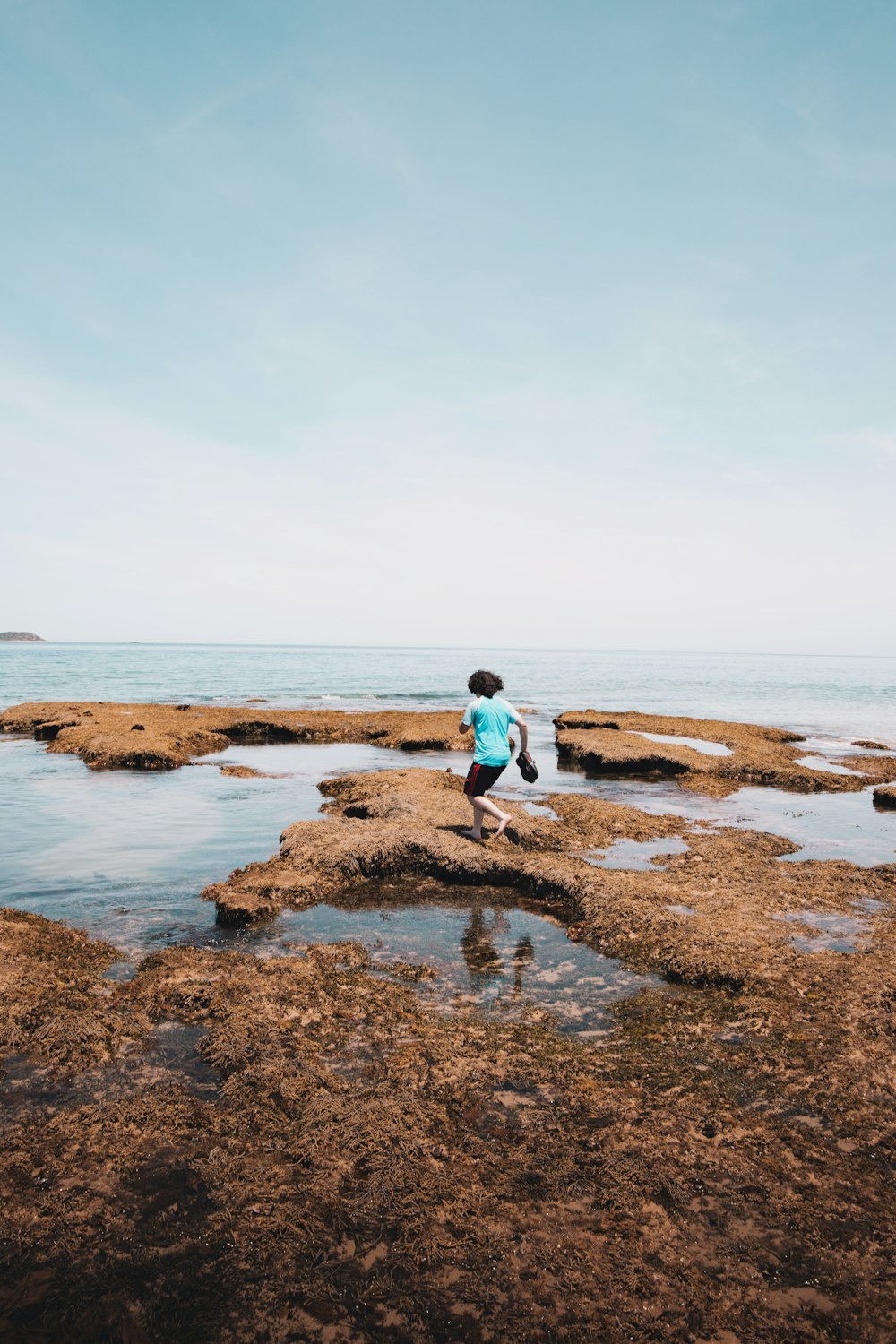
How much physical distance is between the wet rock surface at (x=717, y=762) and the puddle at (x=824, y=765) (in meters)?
0.03

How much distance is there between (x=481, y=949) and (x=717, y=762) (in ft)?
A: 46.2

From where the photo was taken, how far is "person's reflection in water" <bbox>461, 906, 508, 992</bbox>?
20.7ft

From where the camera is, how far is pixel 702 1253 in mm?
3174

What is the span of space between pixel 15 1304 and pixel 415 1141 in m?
1.88

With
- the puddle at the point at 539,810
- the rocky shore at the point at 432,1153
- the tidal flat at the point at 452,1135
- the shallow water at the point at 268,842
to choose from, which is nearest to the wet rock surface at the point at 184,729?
the shallow water at the point at 268,842

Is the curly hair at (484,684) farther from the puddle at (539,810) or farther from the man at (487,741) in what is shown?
the puddle at (539,810)

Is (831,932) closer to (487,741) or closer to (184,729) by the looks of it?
(487,741)

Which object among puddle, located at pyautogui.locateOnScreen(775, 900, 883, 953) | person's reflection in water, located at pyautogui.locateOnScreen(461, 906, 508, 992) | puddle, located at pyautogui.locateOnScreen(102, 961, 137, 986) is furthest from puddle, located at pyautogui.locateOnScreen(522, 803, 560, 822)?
puddle, located at pyautogui.locateOnScreen(102, 961, 137, 986)

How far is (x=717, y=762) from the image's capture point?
19.2 metres

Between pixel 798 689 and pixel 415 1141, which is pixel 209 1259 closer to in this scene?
pixel 415 1141

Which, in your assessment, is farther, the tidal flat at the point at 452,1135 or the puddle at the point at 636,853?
the puddle at the point at 636,853

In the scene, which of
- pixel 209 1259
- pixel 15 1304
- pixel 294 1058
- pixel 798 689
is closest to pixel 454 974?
pixel 294 1058

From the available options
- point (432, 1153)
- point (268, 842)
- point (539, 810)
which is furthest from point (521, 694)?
point (432, 1153)

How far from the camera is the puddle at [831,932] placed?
6.94 metres
